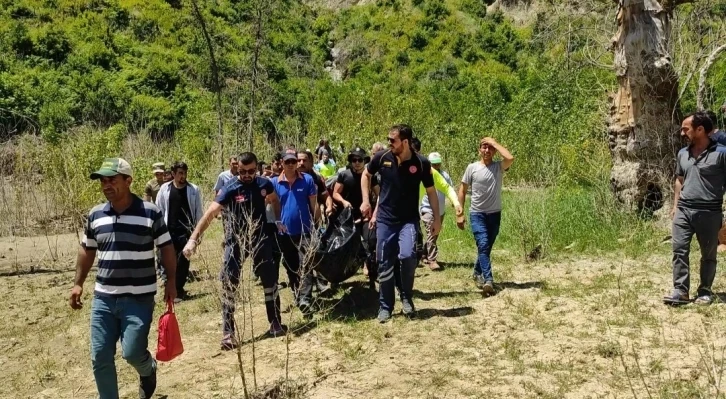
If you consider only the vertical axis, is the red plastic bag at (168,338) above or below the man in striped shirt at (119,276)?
below

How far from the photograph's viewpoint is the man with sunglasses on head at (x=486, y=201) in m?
6.79

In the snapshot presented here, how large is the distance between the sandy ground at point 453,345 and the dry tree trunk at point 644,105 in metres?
2.41

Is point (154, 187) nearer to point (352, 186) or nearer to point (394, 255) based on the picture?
point (352, 186)

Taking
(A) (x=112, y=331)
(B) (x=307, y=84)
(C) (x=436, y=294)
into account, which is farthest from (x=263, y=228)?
(B) (x=307, y=84)

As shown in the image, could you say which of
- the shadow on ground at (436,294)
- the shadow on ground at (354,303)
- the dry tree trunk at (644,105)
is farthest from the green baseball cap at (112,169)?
the dry tree trunk at (644,105)

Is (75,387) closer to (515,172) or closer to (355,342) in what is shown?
(355,342)

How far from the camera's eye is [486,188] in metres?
6.79

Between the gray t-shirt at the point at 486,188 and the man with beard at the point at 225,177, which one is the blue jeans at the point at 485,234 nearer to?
the gray t-shirt at the point at 486,188

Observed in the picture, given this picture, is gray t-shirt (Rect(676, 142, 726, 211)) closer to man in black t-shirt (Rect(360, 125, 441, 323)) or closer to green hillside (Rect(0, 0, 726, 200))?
man in black t-shirt (Rect(360, 125, 441, 323))

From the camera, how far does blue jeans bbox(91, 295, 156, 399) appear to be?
4.19 m

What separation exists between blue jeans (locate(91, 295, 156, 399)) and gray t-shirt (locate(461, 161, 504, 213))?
375 centimetres

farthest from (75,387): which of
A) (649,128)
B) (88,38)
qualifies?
(88,38)

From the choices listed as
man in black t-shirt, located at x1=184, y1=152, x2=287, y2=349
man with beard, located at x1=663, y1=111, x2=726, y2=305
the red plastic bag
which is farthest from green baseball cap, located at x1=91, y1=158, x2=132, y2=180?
man with beard, located at x1=663, y1=111, x2=726, y2=305

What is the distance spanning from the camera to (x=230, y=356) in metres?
5.59
